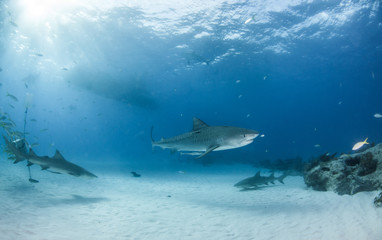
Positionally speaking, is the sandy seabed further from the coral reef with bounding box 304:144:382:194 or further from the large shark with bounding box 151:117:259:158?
the large shark with bounding box 151:117:259:158

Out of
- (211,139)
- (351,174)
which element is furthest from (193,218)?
(351,174)

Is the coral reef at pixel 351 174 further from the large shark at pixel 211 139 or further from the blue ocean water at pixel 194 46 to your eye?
the blue ocean water at pixel 194 46

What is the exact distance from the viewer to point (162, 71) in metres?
33.9

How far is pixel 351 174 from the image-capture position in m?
7.07

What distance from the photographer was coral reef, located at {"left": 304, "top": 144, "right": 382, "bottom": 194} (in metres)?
6.17

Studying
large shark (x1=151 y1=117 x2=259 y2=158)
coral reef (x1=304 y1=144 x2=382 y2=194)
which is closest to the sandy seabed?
coral reef (x1=304 y1=144 x2=382 y2=194)

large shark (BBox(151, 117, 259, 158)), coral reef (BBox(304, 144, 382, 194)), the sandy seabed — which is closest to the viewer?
the sandy seabed

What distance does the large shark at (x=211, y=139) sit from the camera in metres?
5.23

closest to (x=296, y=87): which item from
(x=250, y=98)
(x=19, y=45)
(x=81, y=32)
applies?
(x=250, y=98)

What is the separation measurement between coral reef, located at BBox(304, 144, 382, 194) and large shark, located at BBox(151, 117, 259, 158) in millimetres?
4261

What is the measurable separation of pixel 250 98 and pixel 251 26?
35.9 metres

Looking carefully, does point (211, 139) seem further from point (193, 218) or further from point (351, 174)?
point (351, 174)

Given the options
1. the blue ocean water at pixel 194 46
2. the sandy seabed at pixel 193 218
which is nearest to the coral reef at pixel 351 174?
the sandy seabed at pixel 193 218

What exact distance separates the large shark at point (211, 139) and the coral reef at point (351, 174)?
168 inches
